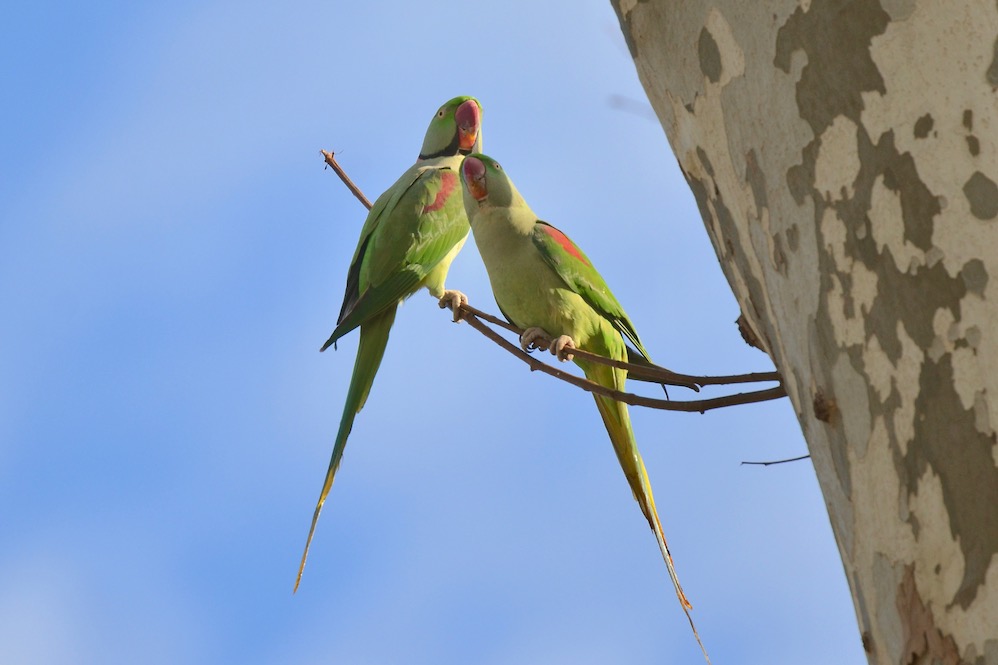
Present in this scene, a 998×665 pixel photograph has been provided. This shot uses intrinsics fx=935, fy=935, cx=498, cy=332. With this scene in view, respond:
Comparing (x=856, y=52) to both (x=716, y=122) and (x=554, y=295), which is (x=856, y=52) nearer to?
(x=716, y=122)

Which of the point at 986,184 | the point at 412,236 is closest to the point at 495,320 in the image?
the point at 412,236

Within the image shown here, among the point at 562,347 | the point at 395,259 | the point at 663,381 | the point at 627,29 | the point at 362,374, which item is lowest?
the point at 663,381

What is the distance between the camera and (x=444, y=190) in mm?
3541

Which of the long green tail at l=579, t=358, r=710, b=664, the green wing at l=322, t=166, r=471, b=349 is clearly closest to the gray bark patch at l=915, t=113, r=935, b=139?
the long green tail at l=579, t=358, r=710, b=664

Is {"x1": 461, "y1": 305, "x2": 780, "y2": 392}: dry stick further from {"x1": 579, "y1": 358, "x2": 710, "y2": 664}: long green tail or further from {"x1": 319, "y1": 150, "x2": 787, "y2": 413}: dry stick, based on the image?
{"x1": 579, "y1": 358, "x2": 710, "y2": 664}: long green tail

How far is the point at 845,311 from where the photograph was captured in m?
0.99

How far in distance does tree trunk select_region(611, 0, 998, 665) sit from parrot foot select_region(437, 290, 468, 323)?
2.21 meters

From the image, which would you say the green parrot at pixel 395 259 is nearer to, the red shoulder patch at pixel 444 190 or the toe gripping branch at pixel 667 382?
the red shoulder patch at pixel 444 190

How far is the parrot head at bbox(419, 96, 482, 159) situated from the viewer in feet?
12.9

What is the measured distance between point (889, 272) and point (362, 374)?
2.54 m

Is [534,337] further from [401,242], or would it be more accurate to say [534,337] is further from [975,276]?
[975,276]

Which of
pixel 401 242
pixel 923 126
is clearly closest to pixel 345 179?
pixel 401 242

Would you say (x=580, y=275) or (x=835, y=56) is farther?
(x=580, y=275)

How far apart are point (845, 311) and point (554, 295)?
6.39ft
